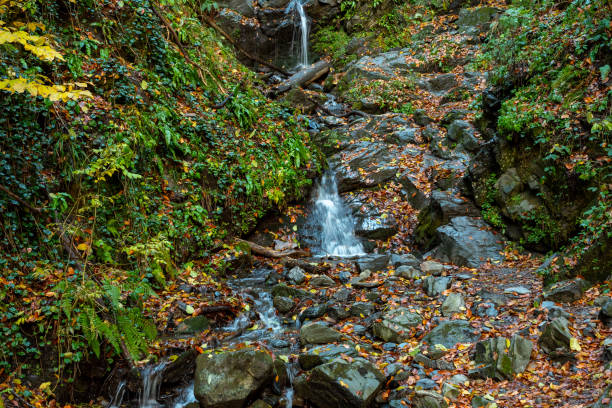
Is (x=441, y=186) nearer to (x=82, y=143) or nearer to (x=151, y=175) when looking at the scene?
(x=151, y=175)

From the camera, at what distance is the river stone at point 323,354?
463 cm

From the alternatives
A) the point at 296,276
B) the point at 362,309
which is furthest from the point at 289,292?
the point at 362,309

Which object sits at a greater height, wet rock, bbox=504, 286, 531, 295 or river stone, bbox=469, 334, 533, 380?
river stone, bbox=469, 334, 533, 380

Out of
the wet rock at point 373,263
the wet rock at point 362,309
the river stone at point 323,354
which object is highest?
the river stone at point 323,354

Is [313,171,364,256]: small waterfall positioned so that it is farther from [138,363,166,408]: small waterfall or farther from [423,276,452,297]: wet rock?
[138,363,166,408]: small waterfall

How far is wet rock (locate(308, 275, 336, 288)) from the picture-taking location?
7.06 metres

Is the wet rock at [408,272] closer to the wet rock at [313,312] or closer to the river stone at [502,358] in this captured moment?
the wet rock at [313,312]

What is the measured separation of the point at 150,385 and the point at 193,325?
1078 millimetres

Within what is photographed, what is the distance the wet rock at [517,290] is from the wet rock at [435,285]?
0.92 metres

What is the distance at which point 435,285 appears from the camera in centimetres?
620

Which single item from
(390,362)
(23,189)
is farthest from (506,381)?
(23,189)

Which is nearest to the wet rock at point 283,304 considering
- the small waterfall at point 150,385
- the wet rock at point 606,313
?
the small waterfall at point 150,385

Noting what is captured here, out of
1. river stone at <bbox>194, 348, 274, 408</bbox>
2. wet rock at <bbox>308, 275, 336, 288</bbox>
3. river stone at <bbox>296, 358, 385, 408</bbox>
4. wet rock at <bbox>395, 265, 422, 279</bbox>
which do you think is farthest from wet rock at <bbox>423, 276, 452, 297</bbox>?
river stone at <bbox>194, 348, 274, 408</bbox>

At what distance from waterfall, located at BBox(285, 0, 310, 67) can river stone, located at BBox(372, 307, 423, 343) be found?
14.3 m
